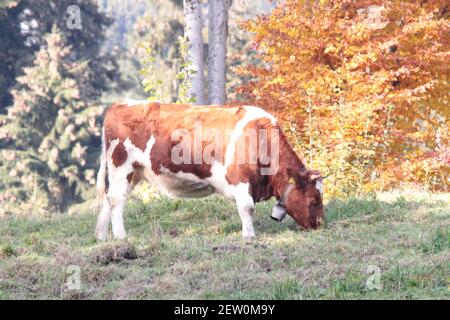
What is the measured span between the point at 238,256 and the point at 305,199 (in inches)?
77.7

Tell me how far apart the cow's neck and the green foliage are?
20908 mm

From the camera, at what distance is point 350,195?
36.4ft

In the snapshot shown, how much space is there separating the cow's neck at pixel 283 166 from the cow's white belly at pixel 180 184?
0.78 metres

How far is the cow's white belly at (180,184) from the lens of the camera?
31.3 feet

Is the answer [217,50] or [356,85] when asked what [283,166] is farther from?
[217,50]

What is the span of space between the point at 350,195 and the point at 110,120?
3.62 meters

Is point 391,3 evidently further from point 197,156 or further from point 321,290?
point 321,290

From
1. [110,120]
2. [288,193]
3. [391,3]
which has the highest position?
[391,3]

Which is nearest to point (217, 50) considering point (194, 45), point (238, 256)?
point (194, 45)

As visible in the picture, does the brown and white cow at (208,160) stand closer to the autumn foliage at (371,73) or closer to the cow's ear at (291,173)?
the cow's ear at (291,173)

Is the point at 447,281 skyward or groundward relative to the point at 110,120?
groundward

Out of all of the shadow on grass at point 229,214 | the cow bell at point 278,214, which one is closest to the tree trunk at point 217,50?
the shadow on grass at point 229,214
